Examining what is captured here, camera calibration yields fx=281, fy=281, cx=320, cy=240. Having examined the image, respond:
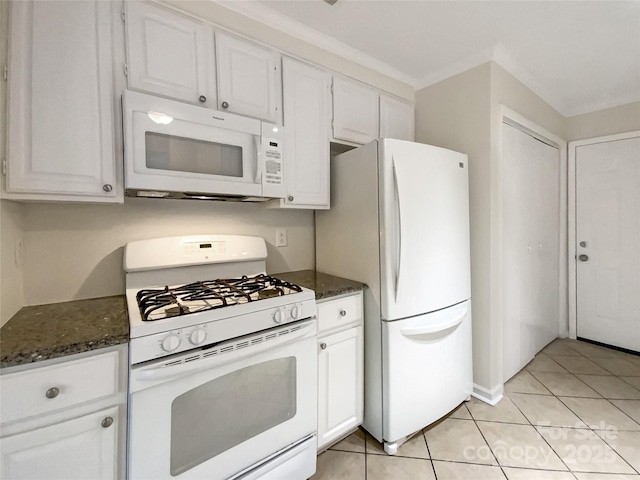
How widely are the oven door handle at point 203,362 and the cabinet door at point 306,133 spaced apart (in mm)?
775

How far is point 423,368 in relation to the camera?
1.62 m

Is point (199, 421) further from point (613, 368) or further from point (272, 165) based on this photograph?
point (613, 368)

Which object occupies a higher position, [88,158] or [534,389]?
[88,158]

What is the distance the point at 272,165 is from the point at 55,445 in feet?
4.38

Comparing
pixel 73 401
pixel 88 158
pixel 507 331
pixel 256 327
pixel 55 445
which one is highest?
pixel 88 158

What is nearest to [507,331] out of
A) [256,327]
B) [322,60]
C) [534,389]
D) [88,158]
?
[534,389]

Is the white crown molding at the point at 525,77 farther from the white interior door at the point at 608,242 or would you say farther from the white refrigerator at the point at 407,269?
the white refrigerator at the point at 407,269

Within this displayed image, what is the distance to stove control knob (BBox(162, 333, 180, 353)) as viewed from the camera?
3.11ft

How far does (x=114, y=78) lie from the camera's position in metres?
1.20

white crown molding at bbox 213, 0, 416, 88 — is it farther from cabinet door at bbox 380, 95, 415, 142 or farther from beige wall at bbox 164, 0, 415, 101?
cabinet door at bbox 380, 95, 415, 142

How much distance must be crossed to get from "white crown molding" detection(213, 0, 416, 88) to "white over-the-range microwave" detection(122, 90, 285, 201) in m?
0.62

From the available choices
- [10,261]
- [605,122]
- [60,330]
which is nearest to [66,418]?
[60,330]

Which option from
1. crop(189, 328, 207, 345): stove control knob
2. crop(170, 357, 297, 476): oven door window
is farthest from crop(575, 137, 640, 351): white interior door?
crop(189, 328, 207, 345): stove control knob

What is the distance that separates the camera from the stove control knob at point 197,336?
3.26 feet
